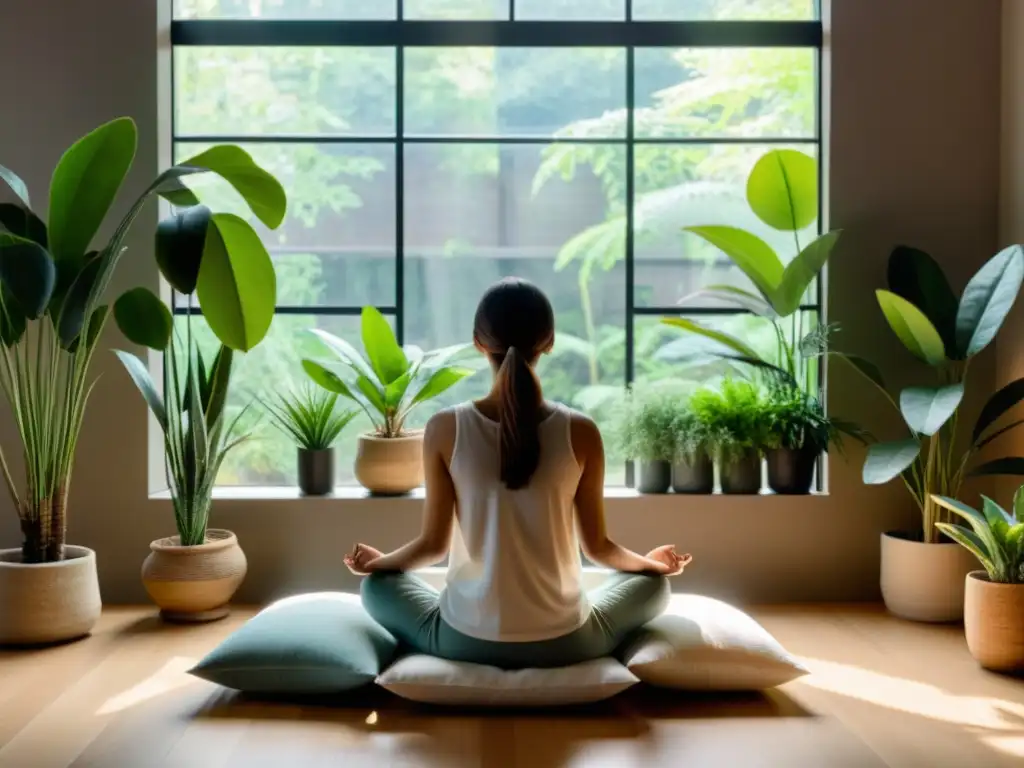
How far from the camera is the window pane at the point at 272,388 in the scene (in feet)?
13.8

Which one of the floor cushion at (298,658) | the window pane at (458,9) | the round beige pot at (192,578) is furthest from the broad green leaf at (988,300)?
the round beige pot at (192,578)

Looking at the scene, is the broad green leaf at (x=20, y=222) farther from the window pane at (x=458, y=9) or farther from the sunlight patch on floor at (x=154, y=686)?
the window pane at (x=458, y=9)

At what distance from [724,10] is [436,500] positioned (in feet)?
7.97

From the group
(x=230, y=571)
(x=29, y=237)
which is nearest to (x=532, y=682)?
(x=230, y=571)

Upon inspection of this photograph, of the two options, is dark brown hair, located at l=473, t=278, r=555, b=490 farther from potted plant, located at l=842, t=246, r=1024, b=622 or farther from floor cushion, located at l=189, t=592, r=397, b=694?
potted plant, located at l=842, t=246, r=1024, b=622

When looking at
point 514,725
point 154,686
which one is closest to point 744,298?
point 514,725

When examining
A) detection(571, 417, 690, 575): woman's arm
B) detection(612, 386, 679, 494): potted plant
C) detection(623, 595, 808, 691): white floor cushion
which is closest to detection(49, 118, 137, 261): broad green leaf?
detection(571, 417, 690, 575): woman's arm

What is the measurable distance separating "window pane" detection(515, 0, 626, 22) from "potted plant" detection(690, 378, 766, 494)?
1.47 meters

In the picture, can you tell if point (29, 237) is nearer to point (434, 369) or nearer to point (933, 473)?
point (434, 369)

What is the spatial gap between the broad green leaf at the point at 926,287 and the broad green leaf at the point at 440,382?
1.54m

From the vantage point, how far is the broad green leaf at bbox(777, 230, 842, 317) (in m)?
3.75

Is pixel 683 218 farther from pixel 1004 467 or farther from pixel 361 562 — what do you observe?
pixel 361 562

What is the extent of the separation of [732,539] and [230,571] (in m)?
1.76

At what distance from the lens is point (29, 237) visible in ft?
11.1
